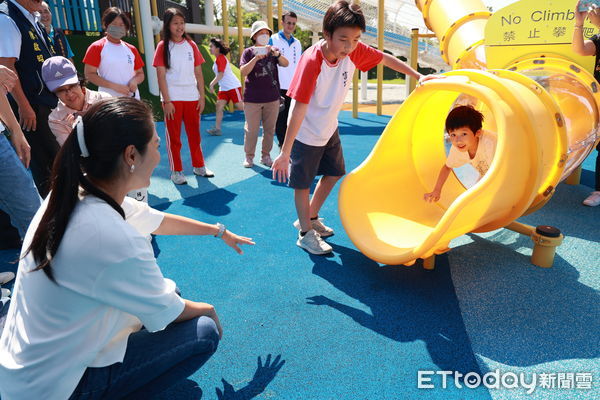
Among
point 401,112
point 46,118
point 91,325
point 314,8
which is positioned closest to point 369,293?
point 401,112

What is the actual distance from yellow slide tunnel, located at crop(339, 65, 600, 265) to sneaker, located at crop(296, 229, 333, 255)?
297 mm

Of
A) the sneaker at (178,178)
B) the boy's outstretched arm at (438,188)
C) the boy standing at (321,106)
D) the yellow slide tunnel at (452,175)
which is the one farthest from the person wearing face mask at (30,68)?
the boy's outstretched arm at (438,188)

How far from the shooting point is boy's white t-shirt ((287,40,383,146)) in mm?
2664

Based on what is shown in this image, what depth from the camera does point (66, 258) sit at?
122cm

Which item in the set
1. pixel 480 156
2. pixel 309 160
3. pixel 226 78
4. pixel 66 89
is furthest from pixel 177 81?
pixel 226 78

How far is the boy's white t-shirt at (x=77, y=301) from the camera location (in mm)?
1231

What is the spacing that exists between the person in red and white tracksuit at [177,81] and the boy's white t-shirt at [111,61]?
276 millimetres

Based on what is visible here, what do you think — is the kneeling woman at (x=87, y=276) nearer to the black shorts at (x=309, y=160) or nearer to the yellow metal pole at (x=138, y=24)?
the black shorts at (x=309, y=160)

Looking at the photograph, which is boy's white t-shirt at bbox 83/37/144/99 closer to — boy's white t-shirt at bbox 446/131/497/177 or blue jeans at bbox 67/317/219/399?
boy's white t-shirt at bbox 446/131/497/177

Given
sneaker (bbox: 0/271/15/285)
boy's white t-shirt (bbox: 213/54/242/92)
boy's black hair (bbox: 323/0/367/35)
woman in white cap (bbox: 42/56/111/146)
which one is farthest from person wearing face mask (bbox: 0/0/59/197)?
boy's white t-shirt (bbox: 213/54/242/92)

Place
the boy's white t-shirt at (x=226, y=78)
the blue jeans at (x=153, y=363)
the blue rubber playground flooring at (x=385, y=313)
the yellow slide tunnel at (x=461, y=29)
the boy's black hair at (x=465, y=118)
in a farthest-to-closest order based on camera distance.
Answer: the boy's white t-shirt at (x=226, y=78), the yellow slide tunnel at (x=461, y=29), the boy's black hair at (x=465, y=118), the blue rubber playground flooring at (x=385, y=313), the blue jeans at (x=153, y=363)

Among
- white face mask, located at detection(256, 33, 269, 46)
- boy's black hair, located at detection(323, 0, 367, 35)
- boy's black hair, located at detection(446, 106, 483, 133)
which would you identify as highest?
boy's black hair, located at detection(323, 0, 367, 35)

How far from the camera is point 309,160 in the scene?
9.72 feet

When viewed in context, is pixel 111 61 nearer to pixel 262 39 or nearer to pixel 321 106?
pixel 262 39
